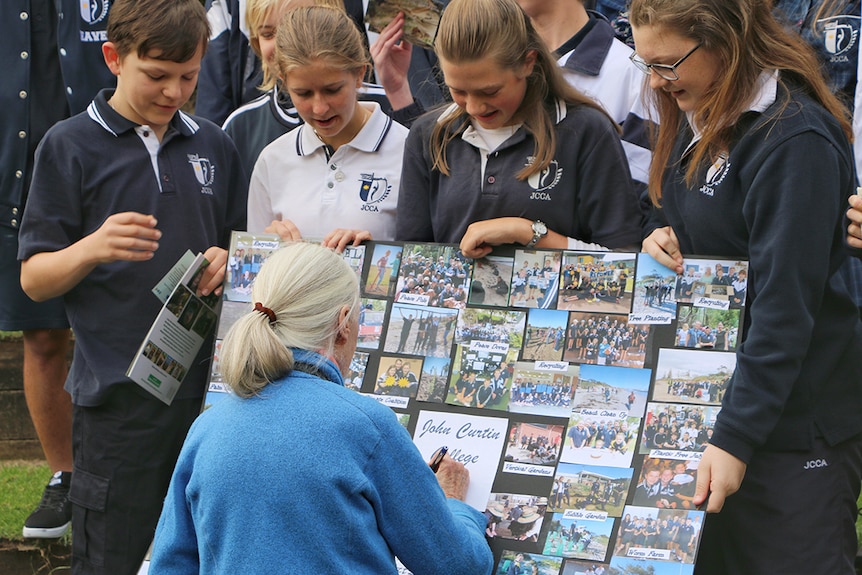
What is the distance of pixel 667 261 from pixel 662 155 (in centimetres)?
32

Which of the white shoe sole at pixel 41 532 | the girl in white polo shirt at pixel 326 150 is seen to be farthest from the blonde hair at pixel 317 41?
the white shoe sole at pixel 41 532

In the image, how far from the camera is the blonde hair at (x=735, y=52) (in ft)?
8.46

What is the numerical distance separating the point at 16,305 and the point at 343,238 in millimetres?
1794

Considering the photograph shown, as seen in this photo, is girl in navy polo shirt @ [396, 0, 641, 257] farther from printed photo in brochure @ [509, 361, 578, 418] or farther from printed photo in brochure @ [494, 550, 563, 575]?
printed photo in brochure @ [494, 550, 563, 575]

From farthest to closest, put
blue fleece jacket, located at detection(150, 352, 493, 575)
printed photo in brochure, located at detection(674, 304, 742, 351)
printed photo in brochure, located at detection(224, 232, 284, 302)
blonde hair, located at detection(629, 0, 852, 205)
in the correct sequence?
printed photo in brochure, located at detection(224, 232, 284, 302)
printed photo in brochure, located at detection(674, 304, 742, 351)
blonde hair, located at detection(629, 0, 852, 205)
blue fleece jacket, located at detection(150, 352, 493, 575)

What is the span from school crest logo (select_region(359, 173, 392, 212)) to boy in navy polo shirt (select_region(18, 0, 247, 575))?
1.63ft

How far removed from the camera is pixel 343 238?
3223mm

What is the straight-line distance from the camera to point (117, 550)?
11.3ft

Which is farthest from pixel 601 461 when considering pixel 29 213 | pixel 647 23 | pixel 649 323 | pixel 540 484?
pixel 29 213

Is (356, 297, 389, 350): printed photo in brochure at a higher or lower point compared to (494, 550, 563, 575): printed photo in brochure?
higher

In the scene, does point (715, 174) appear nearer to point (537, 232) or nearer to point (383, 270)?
point (537, 232)

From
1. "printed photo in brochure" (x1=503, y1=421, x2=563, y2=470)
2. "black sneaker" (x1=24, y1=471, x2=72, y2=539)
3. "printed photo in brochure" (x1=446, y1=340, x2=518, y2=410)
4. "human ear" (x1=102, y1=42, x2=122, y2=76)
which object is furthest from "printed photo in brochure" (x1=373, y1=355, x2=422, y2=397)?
"black sneaker" (x1=24, y1=471, x2=72, y2=539)

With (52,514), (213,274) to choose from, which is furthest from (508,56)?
(52,514)

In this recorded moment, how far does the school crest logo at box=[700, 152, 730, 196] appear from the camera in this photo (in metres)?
2.65
